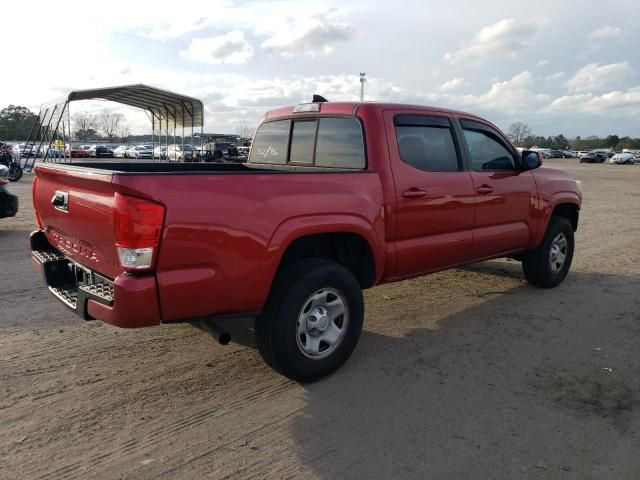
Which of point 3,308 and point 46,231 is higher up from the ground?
point 46,231

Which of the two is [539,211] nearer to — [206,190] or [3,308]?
[206,190]

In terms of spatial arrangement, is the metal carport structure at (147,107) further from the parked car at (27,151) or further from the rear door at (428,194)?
the rear door at (428,194)

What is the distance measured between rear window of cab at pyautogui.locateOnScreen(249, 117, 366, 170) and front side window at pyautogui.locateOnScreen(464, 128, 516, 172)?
51.5 inches

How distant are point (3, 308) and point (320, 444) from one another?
3591 mm

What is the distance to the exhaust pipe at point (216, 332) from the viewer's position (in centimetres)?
328

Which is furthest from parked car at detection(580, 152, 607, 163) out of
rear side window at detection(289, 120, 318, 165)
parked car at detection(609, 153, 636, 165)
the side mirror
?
rear side window at detection(289, 120, 318, 165)

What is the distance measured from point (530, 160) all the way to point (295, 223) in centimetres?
315

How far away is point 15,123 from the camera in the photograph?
76.8m

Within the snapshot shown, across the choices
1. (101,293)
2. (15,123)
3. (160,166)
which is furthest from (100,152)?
(101,293)

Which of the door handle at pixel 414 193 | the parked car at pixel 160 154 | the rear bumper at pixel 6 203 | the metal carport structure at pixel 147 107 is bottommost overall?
the rear bumper at pixel 6 203

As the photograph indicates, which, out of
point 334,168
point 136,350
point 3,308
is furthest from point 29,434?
point 334,168

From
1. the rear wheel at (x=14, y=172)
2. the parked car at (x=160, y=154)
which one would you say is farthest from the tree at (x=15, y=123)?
the rear wheel at (x=14, y=172)

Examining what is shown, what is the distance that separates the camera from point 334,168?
14.3ft

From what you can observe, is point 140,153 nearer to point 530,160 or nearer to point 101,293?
point 530,160
